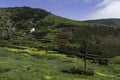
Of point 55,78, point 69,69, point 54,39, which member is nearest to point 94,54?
point 54,39

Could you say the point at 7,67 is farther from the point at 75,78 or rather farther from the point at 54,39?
the point at 54,39

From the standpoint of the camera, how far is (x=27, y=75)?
55250 millimetres

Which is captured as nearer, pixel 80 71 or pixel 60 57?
pixel 80 71

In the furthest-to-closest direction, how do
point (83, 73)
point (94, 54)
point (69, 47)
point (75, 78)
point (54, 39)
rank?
point (54, 39) < point (69, 47) < point (94, 54) < point (83, 73) < point (75, 78)

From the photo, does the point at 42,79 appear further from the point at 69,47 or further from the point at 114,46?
the point at 114,46

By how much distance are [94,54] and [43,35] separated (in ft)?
193

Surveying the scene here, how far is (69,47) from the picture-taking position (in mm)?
154625

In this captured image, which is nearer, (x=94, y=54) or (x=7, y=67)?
(x=7, y=67)

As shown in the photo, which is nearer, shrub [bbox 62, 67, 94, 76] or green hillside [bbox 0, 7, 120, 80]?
green hillside [bbox 0, 7, 120, 80]

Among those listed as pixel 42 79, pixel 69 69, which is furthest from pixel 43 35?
pixel 42 79

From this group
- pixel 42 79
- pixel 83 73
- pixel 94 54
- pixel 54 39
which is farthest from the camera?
pixel 54 39

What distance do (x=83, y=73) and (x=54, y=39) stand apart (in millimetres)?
113283

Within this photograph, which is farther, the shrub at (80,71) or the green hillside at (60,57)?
the shrub at (80,71)

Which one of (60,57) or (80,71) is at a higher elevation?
(80,71)
